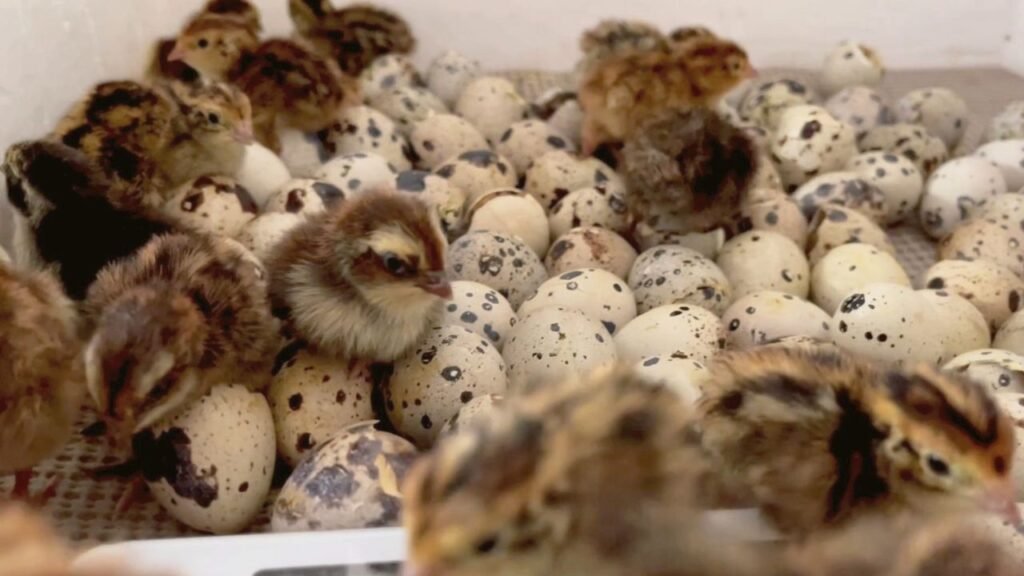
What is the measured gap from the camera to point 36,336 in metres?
1.29

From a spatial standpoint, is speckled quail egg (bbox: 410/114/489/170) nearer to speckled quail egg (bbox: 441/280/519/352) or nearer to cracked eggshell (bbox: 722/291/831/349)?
speckled quail egg (bbox: 441/280/519/352)

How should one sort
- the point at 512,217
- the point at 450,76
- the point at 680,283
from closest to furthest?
the point at 680,283 < the point at 512,217 < the point at 450,76

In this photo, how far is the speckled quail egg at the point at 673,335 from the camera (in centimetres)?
165

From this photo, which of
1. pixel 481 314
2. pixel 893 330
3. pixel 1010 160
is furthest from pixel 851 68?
pixel 481 314

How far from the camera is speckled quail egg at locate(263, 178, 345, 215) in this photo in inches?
77.9

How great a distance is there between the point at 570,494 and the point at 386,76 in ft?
6.97

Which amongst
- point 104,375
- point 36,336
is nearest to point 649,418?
point 104,375

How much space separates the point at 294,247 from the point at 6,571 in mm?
951

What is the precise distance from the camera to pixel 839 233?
2.13 meters

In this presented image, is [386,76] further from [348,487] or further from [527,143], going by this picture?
[348,487]

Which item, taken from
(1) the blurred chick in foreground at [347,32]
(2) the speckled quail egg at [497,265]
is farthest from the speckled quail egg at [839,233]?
(1) the blurred chick in foreground at [347,32]

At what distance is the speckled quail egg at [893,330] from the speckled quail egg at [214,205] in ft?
3.76

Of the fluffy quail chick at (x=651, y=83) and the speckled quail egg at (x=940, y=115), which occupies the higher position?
the fluffy quail chick at (x=651, y=83)

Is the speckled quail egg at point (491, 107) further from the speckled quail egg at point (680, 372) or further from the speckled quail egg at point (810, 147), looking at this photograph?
the speckled quail egg at point (680, 372)
